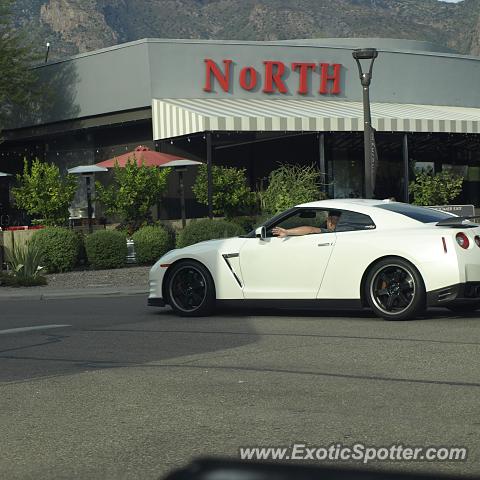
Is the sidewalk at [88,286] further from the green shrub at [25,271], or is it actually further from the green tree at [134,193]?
the green tree at [134,193]

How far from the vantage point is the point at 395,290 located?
1145 cm

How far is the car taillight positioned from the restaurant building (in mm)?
17281

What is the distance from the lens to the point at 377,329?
1091 cm

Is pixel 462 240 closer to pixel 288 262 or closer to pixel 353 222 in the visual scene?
pixel 353 222

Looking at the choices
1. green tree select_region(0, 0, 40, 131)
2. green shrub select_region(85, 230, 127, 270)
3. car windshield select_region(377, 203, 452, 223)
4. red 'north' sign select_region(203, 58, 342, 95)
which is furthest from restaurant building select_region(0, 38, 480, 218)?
car windshield select_region(377, 203, 452, 223)

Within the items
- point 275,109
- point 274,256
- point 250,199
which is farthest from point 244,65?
point 274,256

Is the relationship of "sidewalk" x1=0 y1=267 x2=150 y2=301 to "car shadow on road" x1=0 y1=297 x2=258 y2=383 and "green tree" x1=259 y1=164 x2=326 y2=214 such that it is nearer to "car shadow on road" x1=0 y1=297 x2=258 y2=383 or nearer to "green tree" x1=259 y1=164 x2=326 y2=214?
"car shadow on road" x1=0 y1=297 x2=258 y2=383

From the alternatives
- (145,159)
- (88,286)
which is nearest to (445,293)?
(88,286)

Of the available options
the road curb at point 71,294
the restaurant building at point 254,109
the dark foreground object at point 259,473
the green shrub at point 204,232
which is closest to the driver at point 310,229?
the road curb at point 71,294

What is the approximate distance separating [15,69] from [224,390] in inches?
1122

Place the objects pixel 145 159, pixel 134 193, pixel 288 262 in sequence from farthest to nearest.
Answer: pixel 145 159 → pixel 134 193 → pixel 288 262

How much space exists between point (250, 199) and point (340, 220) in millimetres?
18845

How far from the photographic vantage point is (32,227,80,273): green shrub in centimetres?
2270

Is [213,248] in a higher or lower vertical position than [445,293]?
higher
